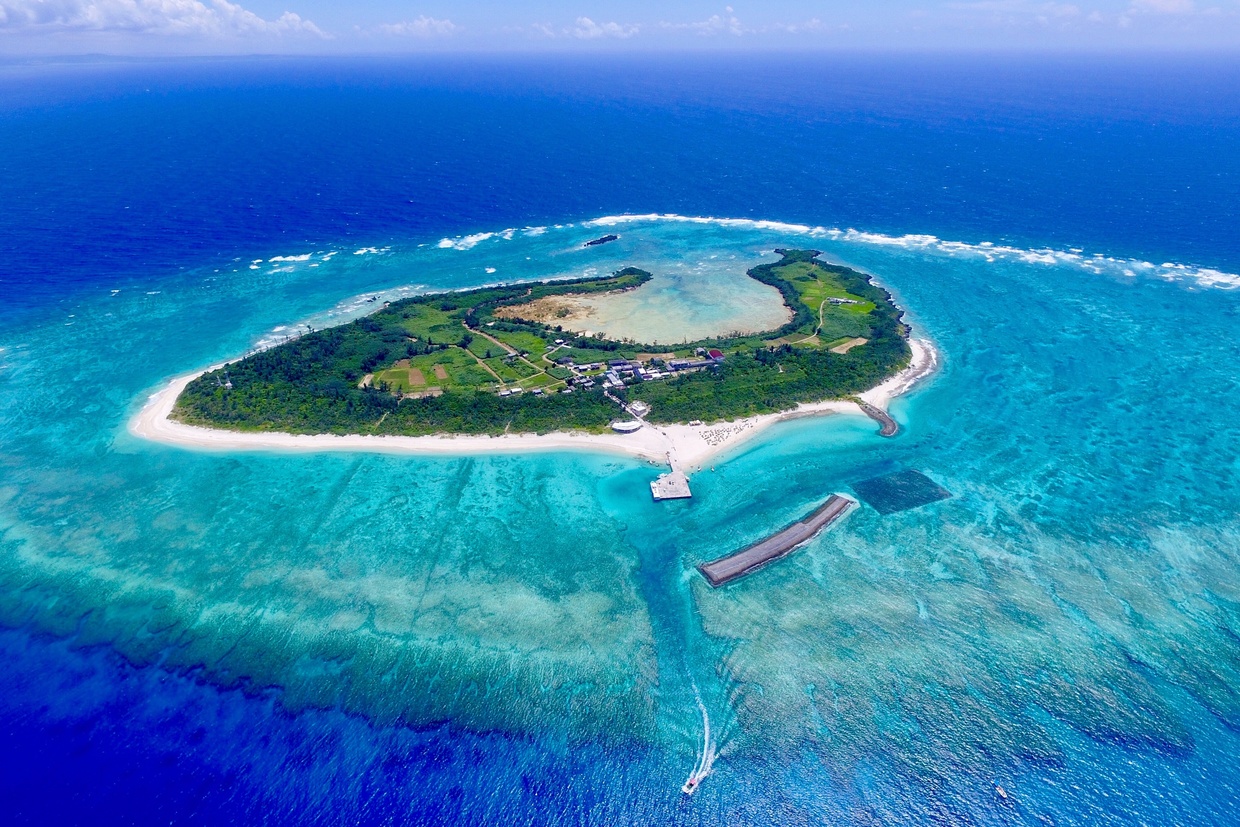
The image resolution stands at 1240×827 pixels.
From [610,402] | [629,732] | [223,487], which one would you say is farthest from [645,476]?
[223,487]

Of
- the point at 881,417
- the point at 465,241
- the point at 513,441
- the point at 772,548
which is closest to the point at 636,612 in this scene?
the point at 772,548

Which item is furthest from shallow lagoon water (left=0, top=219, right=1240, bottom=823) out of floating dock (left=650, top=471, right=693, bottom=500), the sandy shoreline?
the sandy shoreline

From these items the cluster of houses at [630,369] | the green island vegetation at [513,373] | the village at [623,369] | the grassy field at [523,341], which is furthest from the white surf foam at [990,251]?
the cluster of houses at [630,369]

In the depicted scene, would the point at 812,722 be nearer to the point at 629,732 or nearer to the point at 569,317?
the point at 629,732

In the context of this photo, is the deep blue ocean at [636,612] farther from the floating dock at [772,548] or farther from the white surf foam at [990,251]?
the white surf foam at [990,251]

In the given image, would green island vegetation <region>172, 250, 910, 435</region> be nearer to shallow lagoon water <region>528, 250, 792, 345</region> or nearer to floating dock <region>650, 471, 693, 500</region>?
shallow lagoon water <region>528, 250, 792, 345</region>

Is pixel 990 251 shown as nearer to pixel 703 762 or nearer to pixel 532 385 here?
pixel 532 385
